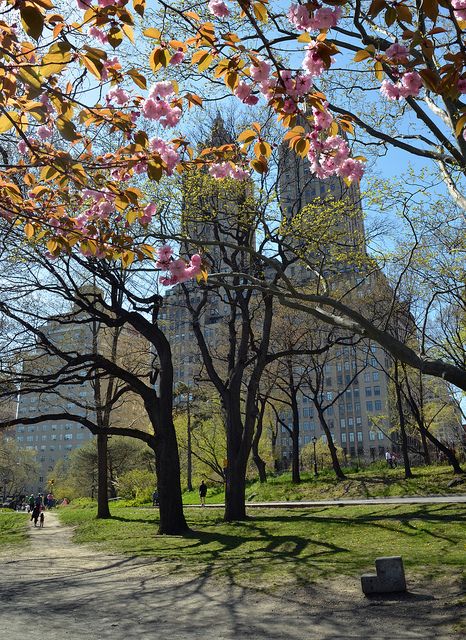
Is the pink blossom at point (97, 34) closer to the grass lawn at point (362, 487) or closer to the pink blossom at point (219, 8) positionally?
the pink blossom at point (219, 8)

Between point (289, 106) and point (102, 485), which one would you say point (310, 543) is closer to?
point (289, 106)

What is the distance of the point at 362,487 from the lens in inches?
891

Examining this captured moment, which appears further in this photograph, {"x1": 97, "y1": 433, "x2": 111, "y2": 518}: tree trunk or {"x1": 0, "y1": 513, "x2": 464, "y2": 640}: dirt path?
{"x1": 97, "y1": 433, "x2": 111, "y2": 518}: tree trunk

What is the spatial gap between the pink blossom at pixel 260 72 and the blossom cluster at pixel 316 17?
506 mm

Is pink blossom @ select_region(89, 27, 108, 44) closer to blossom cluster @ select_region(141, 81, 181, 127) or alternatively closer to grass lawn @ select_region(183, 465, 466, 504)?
blossom cluster @ select_region(141, 81, 181, 127)

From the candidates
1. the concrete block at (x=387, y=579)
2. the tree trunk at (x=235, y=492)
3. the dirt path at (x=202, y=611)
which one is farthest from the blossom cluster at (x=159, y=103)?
the tree trunk at (x=235, y=492)

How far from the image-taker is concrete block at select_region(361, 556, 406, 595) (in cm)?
636

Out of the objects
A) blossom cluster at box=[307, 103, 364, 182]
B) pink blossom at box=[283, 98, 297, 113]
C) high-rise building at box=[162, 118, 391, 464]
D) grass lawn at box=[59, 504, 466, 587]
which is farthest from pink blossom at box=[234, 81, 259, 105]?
grass lawn at box=[59, 504, 466, 587]

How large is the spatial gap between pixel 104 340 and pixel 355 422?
77.2 metres

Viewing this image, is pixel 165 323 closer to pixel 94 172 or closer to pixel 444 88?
pixel 94 172

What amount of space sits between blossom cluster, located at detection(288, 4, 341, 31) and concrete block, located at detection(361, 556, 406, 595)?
18.6 feet

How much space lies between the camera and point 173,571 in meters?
9.12

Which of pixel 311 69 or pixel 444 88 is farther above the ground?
pixel 311 69

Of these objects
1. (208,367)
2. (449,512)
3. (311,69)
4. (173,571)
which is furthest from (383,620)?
(208,367)
